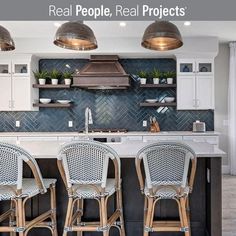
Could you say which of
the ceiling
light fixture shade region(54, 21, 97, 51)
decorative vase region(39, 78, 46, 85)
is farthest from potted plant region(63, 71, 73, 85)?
light fixture shade region(54, 21, 97, 51)

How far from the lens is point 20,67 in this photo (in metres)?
5.82

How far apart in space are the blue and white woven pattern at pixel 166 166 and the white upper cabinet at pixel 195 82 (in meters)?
3.56

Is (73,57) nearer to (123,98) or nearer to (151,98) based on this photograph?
(123,98)

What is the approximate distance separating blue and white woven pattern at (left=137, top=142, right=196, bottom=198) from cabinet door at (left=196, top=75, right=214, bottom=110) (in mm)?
3620

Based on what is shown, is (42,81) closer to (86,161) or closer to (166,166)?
(86,161)

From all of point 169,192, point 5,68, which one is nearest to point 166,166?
point 169,192

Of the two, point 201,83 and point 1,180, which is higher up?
point 201,83

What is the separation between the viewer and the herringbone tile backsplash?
618 cm

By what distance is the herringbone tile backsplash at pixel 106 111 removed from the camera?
6176mm

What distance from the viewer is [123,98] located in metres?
6.20

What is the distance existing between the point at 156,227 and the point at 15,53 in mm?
4511

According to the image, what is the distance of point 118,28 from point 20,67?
2092 millimetres
